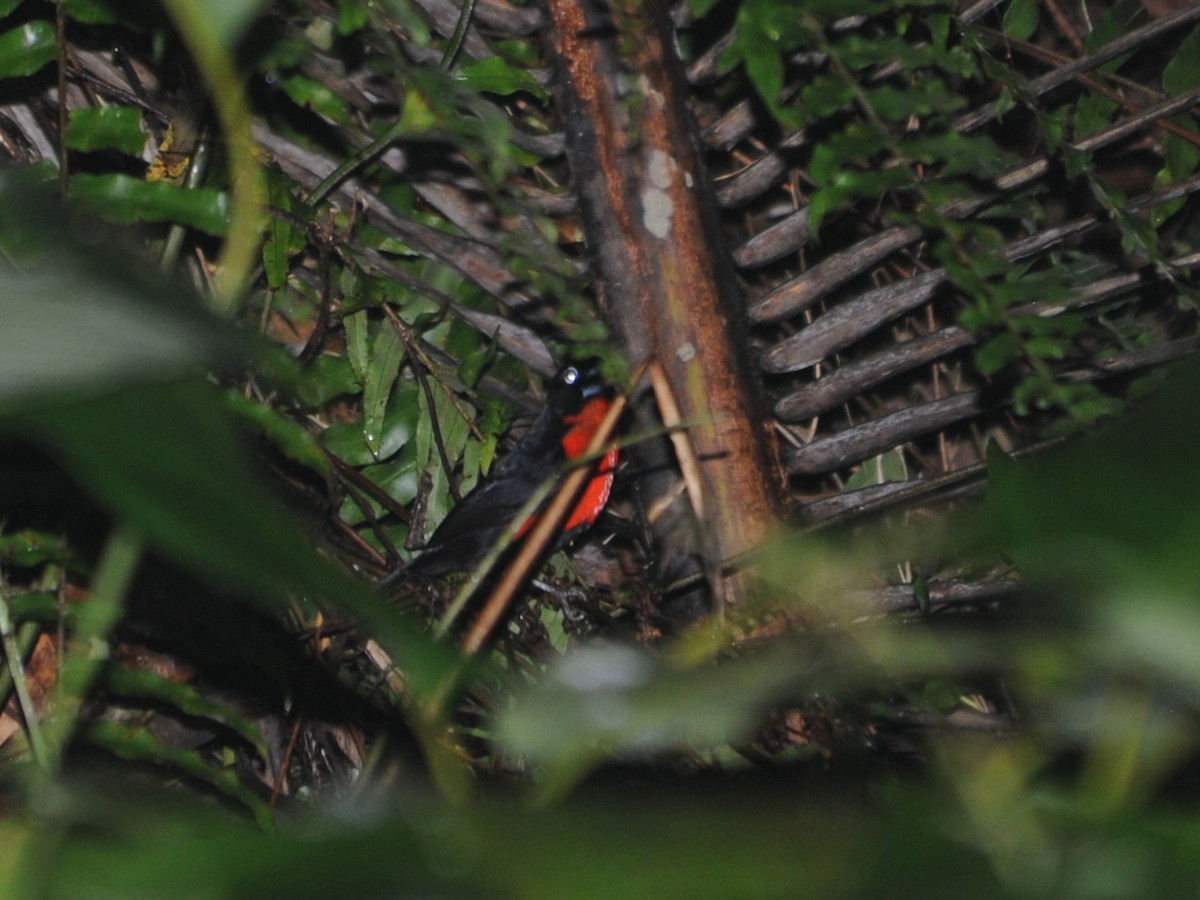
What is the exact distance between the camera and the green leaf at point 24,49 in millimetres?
2084

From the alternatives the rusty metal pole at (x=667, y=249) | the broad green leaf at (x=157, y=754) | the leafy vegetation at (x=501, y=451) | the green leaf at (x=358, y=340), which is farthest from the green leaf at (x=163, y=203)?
the broad green leaf at (x=157, y=754)

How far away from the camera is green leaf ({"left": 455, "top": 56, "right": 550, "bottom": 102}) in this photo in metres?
1.96

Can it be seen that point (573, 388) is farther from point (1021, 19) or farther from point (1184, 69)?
point (1184, 69)

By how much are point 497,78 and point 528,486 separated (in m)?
1.31

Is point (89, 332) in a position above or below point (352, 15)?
below

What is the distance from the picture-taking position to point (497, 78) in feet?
6.50

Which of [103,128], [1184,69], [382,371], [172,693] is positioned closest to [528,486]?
[382,371]

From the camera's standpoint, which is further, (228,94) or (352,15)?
(352,15)

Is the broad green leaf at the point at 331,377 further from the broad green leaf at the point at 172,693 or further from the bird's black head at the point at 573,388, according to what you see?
the broad green leaf at the point at 172,693

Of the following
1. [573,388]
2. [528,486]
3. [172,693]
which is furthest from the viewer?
[528,486]

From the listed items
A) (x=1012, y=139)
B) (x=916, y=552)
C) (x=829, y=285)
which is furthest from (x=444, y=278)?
(x=916, y=552)

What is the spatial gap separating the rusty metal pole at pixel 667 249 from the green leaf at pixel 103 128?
75 centimetres

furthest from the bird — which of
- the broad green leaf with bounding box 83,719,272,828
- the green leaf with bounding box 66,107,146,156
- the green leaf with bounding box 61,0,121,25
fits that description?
the green leaf with bounding box 61,0,121,25

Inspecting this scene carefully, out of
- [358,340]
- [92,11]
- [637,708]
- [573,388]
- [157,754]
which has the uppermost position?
[92,11]
